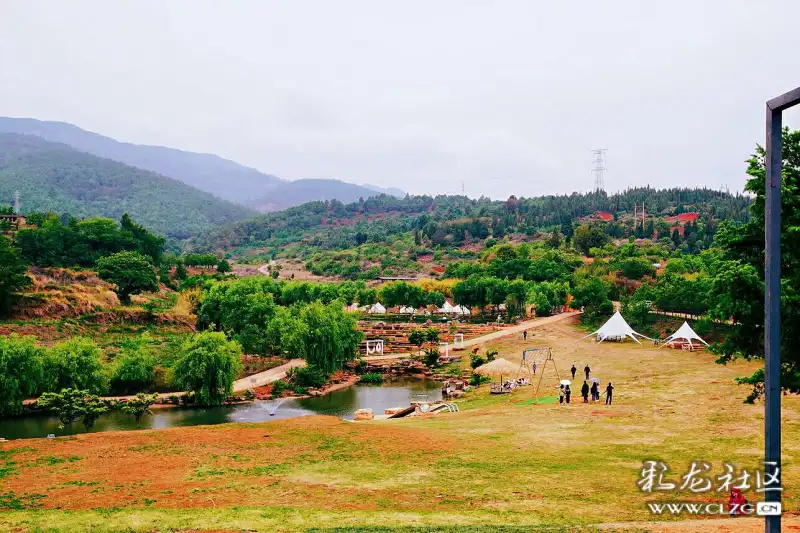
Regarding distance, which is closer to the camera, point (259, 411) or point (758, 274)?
point (758, 274)

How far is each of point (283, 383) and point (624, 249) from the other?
66296 millimetres

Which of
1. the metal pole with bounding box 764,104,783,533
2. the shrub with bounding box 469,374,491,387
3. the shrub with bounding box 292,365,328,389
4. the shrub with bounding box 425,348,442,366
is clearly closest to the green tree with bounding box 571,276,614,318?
the shrub with bounding box 425,348,442,366

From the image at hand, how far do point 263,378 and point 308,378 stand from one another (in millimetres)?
3107

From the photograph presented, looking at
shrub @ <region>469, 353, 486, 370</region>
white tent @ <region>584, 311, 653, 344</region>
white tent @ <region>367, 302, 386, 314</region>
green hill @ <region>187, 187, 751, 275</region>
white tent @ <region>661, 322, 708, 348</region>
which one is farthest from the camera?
green hill @ <region>187, 187, 751, 275</region>

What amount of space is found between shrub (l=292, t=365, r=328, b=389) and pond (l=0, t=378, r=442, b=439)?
138cm

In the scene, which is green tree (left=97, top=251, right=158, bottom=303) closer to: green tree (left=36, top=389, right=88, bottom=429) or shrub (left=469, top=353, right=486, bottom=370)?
green tree (left=36, top=389, right=88, bottom=429)

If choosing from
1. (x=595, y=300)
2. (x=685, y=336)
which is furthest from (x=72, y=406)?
(x=595, y=300)

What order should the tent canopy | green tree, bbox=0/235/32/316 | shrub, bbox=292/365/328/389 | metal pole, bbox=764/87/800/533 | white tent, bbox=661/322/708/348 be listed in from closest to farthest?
metal pole, bbox=764/87/800/533
the tent canopy
shrub, bbox=292/365/328/389
white tent, bbox=661/322/708/348
green tree, bbox=0/235/32/316

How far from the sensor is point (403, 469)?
661 inches

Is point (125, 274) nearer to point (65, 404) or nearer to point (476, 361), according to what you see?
point (65, 404)

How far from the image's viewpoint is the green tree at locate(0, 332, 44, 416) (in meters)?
28.8

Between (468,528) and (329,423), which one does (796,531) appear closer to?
(468,528)

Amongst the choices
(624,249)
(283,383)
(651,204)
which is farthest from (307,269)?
(283,383)

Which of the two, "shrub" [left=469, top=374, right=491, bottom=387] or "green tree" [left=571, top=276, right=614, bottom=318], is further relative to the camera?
"green tree" [left=571, top=276, right=614, bottom=318]
